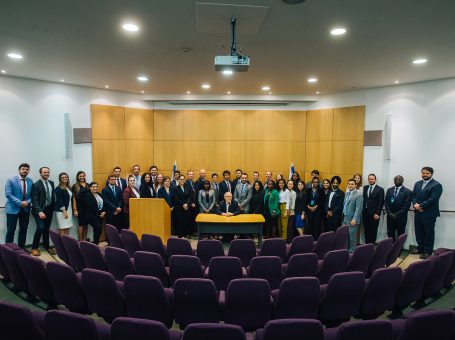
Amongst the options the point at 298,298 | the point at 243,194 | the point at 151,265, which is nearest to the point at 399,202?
the point at 243,194

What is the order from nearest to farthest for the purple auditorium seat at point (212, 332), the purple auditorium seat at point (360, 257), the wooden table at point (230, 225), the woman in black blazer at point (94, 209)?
the purple auditorium seat at point (212, 332) → the purple auditorium seat at point (360, 257) → the wooden table at point (230, 225) → the woman in black blazer at point (94, 209)

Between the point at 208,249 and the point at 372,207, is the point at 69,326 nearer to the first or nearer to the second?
the point at 208,249

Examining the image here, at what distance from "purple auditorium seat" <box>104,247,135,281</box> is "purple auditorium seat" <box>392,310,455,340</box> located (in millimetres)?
3176

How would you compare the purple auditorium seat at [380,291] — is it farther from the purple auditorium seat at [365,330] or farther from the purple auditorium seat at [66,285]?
the purple auditorium seat at [66,285]

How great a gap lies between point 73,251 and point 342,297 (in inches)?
150

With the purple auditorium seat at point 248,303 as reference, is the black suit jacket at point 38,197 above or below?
above

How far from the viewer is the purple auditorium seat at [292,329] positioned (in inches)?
88.7

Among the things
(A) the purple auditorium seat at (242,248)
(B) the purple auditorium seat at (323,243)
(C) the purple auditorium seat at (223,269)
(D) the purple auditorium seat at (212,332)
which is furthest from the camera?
(B) the purple auditorium seat at (323,243)

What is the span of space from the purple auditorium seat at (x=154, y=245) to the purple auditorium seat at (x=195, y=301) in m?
1.92

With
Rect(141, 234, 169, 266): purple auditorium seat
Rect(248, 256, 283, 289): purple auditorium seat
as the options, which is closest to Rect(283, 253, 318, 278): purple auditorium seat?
Rect(248, 256, 283, 289): purple auditorium seat

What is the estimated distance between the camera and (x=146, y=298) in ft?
10.6

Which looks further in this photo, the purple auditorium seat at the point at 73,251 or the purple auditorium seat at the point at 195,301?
the purple auditorium seat at the point at 73,251

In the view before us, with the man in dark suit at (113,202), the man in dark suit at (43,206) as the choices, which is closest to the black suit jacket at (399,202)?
the man in dark suit at (113,202)

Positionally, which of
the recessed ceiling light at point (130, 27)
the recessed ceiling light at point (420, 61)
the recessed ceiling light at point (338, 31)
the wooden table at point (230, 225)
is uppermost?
the recessed ceiling light at point (420, 61)
